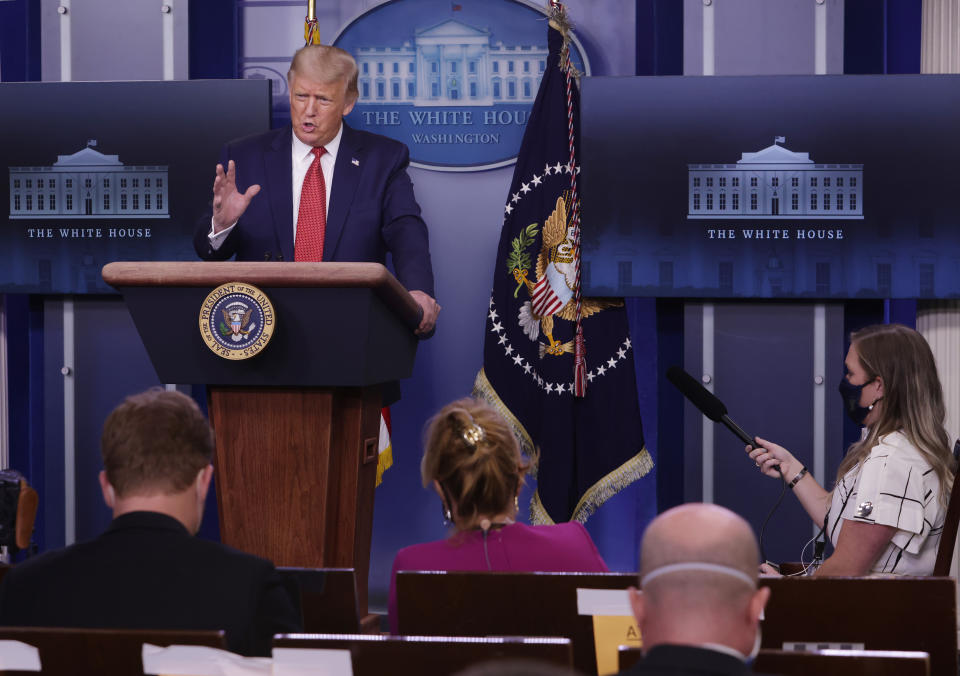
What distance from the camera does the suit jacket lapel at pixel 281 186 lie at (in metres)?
3.90

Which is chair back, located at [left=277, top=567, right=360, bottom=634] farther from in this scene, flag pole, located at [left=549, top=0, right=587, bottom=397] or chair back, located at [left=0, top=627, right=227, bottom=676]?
flag pole, located at [left=549, top=0, right=587, bottom=397]

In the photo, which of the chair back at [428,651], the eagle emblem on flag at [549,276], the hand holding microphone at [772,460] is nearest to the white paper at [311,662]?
the chair back at [428,651]

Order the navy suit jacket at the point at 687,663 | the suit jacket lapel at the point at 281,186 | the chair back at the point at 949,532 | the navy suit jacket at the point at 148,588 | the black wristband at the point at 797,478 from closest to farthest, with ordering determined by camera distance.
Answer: the navy suit jacket at the point at 687,663, the navy suit jacket at the point at 148,588, the chair back at the point at 949,532, the black wristband at the point at 797,478, the suit jacket lapel at the point at 281,186

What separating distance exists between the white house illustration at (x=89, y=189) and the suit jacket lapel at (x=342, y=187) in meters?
1.23

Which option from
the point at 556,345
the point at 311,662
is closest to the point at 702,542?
the point at 311,662

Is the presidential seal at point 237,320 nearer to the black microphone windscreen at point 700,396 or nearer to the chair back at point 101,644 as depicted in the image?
the chair back at point 101,644

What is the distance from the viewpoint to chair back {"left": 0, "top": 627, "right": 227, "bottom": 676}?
1561 mm

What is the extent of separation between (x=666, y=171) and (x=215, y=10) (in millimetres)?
2254

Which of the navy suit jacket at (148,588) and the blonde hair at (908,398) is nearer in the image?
the navy suit jacket at (148,588)

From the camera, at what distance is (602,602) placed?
6.48ft

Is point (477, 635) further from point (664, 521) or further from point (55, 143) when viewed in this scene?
point (55, 143)

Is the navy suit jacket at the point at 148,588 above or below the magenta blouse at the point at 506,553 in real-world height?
above

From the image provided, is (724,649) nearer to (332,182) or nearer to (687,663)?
(687,663)

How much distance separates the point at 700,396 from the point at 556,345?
1.40 m
